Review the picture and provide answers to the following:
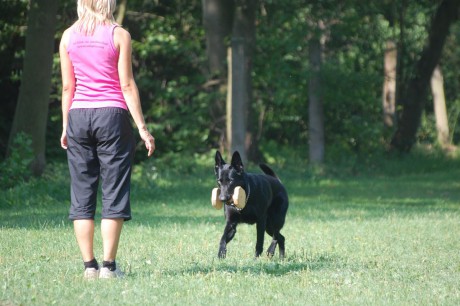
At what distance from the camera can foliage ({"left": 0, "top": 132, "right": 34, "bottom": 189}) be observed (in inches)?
737

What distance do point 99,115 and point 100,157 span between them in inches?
14.2

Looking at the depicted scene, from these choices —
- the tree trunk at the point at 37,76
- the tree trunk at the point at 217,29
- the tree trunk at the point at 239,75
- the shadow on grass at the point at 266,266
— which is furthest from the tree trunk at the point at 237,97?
the shadow on grass at the point at 266,266

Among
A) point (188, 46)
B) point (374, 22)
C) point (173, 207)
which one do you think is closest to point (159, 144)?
point (188, 46)

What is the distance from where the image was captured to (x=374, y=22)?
98.2 ft

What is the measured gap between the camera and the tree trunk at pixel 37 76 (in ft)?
66.1

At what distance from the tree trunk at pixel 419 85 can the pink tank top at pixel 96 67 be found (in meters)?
24.2

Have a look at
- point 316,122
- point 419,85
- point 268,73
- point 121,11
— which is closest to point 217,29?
point 268,73

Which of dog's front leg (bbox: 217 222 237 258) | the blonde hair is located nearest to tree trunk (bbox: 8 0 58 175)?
dog's front leg (bbox: 217 222 237 258)

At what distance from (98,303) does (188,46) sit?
873 inches

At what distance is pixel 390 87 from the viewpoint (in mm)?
36906

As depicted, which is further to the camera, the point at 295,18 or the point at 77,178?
the point at 295,18

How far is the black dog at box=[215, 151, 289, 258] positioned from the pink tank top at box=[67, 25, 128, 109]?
213cm

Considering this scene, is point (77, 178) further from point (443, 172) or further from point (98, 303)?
point (443, 172)

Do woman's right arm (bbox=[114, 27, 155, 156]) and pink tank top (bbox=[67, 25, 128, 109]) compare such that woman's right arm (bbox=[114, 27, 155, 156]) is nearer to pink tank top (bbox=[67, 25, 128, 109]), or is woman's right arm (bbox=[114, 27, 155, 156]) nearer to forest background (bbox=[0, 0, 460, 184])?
pink tank top (bbox=[67, 25, 128, 109])
